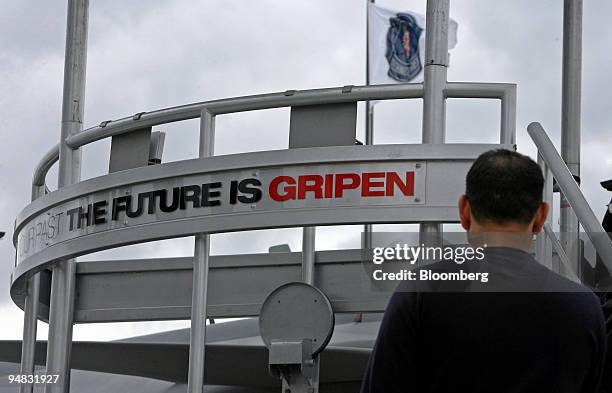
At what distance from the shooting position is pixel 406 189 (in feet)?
26.0

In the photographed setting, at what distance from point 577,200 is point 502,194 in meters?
3.58

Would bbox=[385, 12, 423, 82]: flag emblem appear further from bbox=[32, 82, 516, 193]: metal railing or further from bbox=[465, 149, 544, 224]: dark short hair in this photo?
bbox=[465, 149, 544, 224]: dark short hair

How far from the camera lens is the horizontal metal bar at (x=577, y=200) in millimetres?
6422

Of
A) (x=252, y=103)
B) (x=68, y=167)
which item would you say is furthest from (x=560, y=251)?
(x=68, y=167)

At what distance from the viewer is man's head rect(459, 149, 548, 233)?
3.15 metres

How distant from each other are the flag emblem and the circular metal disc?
1911cm

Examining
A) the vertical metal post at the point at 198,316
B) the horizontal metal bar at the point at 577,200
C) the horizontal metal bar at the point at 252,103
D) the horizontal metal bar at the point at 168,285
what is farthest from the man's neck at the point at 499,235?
the horizontal metal bar at the point at 168,285

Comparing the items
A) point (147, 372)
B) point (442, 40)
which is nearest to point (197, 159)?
point (442, 40)

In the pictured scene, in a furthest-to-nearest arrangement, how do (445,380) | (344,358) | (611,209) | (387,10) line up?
(387,10)
(344,358)
(611,209)
(445,380)

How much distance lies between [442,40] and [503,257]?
512 cm

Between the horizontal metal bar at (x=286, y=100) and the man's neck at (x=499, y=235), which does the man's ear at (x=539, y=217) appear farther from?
the horizontal metal bar at (x=286, y=100)

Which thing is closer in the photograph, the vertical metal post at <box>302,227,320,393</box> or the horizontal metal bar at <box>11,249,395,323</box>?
the vertical metal post at <box>302,227,320,393</box>

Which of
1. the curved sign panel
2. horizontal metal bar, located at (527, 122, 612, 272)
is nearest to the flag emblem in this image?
the curved sign panel

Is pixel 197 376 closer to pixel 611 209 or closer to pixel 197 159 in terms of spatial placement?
pixel 197 159
